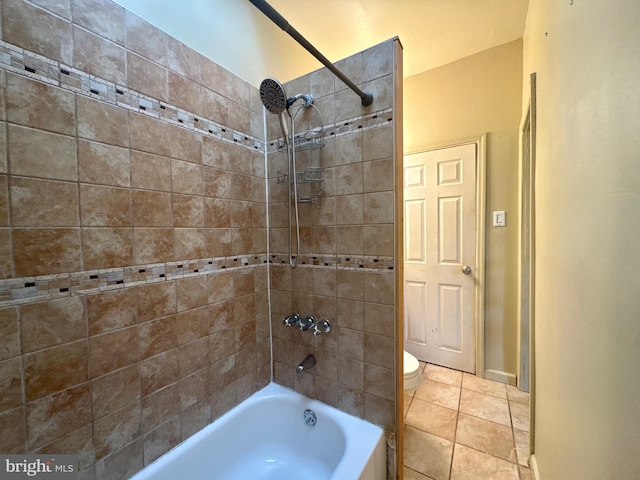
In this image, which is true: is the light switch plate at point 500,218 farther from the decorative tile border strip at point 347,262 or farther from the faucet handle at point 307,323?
the faucet handle at point 307,323

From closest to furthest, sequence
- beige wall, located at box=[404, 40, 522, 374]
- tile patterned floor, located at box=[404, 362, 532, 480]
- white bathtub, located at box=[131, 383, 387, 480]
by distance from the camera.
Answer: white bathtub, located at box=[131, 383, 387, 480] → tile patterned floor, located at box=[404, 362, 532, 480] → beige wall, located at box=[404, 40, 522, 374]

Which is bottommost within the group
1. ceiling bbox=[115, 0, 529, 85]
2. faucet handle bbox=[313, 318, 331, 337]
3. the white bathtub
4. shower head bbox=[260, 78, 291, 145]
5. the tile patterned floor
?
the tile patterned floor

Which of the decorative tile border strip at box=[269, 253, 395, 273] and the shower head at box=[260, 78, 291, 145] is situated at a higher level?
the shower head at box=[260, 78, 291, 145]

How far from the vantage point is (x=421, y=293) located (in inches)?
93.9

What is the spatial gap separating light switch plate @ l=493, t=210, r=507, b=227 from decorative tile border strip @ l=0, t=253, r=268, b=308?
2.10 metres

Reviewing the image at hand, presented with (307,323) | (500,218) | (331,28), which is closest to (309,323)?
(307,323)

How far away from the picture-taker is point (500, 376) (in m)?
2.07

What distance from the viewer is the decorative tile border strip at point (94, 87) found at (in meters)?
0.75

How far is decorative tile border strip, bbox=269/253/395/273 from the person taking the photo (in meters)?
1.23

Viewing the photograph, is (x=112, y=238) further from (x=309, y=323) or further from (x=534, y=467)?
(x=534, y=467)

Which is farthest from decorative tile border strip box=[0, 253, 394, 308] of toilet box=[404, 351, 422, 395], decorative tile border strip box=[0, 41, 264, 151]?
toilet box=[404, 351, 422, 395]

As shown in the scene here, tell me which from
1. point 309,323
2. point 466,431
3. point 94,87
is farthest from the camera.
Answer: point 466,431

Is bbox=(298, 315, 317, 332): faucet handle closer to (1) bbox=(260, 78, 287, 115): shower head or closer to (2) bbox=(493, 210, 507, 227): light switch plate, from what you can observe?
(1) bbox=(260, 78, 287, 115): shower head

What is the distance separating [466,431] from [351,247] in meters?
1.44
